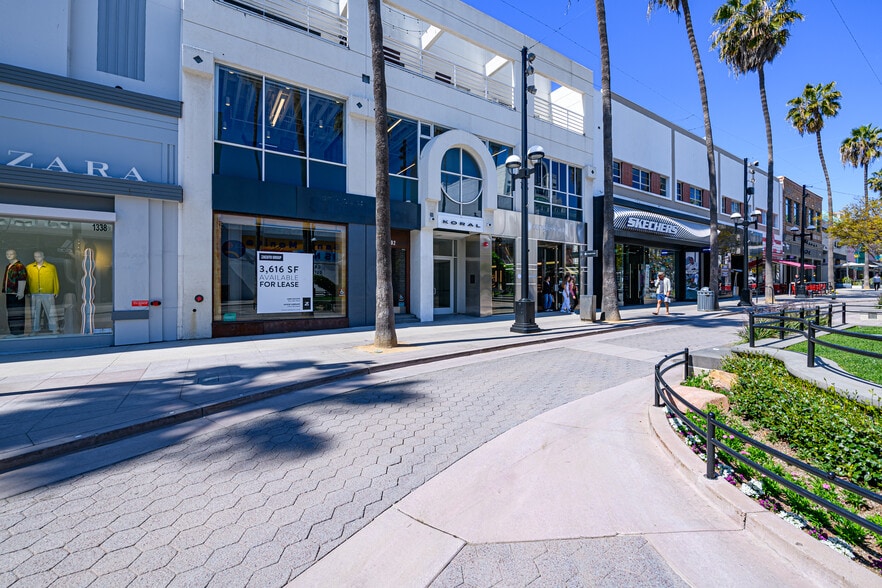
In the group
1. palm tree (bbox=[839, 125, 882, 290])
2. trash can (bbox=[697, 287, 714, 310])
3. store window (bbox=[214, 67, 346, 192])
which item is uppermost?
palm tree (bbox=[839, 125, 882, 290])

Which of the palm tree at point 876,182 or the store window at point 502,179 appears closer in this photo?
the store window at point 502,179

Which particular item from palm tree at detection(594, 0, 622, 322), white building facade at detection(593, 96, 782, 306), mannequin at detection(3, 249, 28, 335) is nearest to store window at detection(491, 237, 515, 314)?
palm tree at detection(594, 0, 622, 322)

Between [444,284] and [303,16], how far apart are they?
11.2 meters

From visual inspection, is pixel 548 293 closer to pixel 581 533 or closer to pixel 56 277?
pixel 581 533

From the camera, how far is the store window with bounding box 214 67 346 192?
11.5m

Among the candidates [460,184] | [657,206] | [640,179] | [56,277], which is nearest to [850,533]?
[56,277]

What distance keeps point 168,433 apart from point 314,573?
336 centimetres

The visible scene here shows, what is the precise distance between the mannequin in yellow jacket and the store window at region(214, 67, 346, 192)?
464 cm

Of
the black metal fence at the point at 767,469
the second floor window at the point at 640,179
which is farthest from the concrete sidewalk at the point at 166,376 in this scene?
the second floor window at the point at 640,179

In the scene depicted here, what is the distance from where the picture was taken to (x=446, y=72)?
56.5 feet

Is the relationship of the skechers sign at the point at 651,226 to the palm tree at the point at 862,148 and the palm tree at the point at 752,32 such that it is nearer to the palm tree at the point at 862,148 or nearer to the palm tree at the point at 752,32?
the palm tree at the point at 752,32

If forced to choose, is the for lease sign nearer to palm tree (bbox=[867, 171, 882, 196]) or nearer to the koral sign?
the koral sign

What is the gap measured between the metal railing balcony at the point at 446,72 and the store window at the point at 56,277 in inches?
432

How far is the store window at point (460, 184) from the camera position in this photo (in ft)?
52.0
